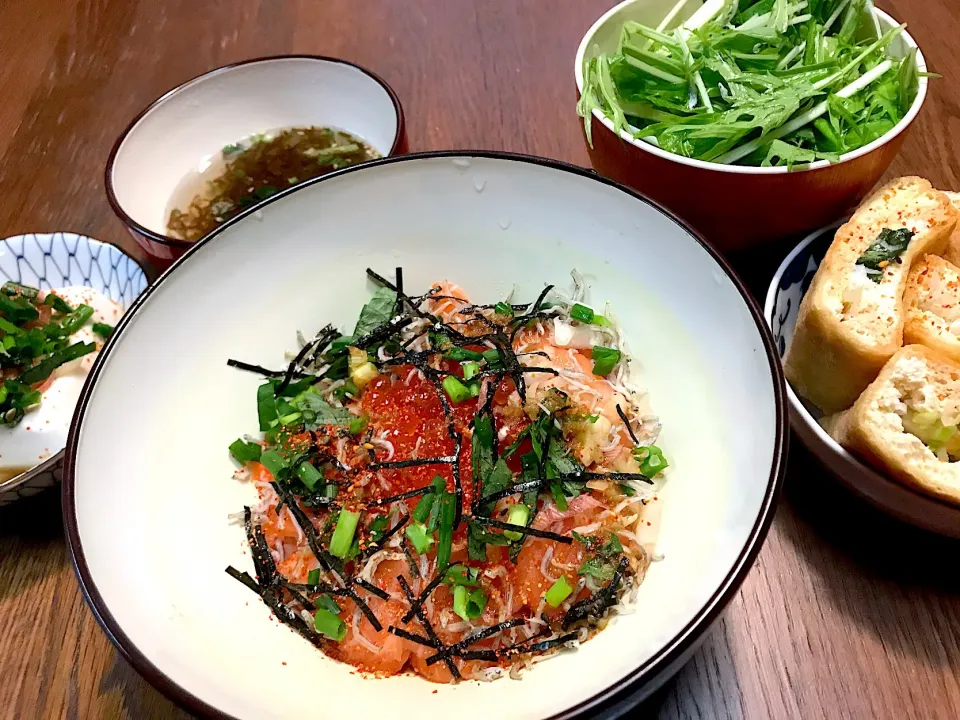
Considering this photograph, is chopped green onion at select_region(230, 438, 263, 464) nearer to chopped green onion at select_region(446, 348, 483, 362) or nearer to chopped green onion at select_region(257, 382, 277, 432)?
chopped green onion at select_region(257, 382, 277, 432)

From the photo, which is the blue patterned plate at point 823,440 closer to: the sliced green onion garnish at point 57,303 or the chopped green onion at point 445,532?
the chopped green onion at point 445,532

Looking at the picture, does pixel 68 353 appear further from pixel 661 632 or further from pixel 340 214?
pixel 661 632

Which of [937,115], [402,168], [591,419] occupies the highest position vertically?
[402,168]

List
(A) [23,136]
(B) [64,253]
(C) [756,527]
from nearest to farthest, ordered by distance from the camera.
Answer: (C) [756,527]
(B) [64,253]
(A) [23,136]

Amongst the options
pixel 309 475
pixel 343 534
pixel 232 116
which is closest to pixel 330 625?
pixel 343 534

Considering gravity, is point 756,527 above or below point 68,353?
above

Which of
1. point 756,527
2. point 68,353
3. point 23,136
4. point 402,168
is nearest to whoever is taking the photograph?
point 756,527

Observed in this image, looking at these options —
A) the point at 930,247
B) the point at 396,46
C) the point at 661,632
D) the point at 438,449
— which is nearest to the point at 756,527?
the point at 661,632

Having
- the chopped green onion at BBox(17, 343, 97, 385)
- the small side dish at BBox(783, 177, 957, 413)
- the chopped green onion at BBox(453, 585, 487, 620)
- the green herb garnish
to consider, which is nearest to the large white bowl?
the chopped green onion at BBox(453, 585, 487, 620)
